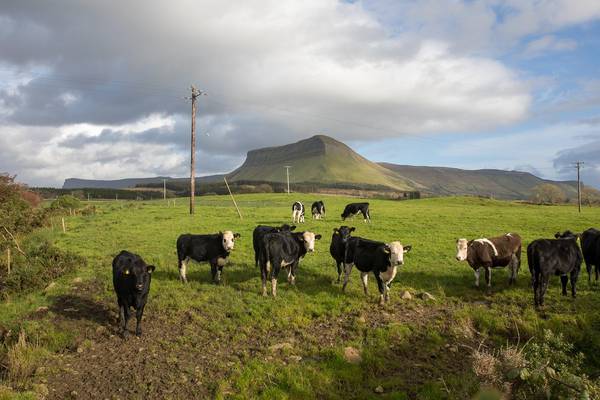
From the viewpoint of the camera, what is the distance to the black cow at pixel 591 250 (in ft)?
48.2

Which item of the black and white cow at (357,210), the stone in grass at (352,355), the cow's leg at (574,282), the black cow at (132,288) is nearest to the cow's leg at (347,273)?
the stone in grass at (352,355)

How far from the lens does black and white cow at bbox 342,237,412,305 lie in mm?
13178

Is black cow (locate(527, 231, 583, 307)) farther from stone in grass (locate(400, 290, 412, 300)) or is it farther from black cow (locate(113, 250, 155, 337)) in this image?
black cow (locate(113, 250, 155, 337))

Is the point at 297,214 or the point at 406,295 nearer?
the point at 406,295

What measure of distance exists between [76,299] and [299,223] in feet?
64.1

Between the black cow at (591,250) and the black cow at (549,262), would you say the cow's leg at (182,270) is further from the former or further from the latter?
the black cow at (591,250)

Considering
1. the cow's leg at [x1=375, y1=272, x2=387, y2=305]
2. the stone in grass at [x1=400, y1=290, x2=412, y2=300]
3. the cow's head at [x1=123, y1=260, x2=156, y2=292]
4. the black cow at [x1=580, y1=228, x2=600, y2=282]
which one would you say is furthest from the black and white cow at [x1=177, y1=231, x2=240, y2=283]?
the black cow at [x1=580, y1=228, x2=600, y2=282]

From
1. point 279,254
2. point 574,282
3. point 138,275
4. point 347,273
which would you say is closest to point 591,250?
point 574,282

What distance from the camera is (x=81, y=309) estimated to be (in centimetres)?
1284

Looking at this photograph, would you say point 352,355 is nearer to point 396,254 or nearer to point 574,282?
point 396,254

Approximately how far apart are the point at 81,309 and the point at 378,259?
29.8ft

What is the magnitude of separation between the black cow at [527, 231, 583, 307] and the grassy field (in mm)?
618

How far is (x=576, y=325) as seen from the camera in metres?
11.7

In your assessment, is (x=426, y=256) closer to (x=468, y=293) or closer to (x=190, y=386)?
(x=468, y=293)
